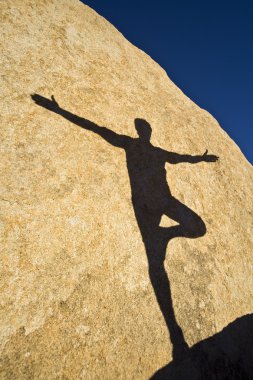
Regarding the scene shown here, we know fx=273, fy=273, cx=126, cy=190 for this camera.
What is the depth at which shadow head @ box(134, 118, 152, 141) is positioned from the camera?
6.50m

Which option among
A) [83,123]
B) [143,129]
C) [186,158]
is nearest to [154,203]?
[186,158]

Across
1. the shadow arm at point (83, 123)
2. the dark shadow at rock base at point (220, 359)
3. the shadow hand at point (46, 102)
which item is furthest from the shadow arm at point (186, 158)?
the dark shadow at rock base at point (220, 359)

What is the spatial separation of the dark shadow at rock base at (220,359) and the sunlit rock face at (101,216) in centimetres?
6

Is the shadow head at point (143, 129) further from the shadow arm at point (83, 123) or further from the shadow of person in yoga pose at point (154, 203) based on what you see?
the shadow arm at point (83, 123)

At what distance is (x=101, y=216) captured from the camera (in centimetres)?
487

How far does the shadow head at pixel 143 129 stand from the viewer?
650 centimetres

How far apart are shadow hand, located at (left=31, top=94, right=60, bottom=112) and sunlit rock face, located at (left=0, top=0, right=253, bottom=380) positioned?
0.09 feet

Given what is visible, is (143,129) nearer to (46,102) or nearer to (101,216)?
(46,102)

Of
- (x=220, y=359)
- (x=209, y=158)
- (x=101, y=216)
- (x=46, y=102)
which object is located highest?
(x=209, y=158)

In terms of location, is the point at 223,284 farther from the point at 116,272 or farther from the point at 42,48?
the point at 42,48

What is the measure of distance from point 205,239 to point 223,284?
0.98 metres

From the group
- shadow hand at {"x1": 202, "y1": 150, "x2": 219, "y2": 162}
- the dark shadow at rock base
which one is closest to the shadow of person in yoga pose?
the dark shadow at rock base

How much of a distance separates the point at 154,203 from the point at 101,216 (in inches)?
53.5

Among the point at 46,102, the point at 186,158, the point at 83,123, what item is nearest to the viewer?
the point at 46,102
